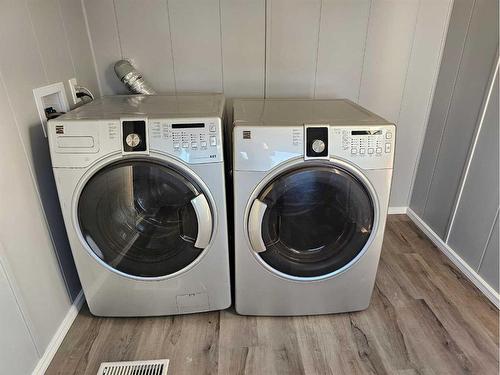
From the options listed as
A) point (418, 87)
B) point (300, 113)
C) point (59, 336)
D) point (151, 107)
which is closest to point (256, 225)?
point (300, 113)

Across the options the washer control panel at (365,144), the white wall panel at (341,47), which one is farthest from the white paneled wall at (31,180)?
the white wall panel at (341,47)

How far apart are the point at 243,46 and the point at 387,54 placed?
81cm

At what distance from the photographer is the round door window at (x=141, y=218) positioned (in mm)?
1216

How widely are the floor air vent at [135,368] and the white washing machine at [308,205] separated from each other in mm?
402

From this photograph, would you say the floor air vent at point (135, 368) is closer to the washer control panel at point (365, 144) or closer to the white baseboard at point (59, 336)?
the white baseboard at point (59, 336)

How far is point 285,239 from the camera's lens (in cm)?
134

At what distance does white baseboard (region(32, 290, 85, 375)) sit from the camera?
1269mm

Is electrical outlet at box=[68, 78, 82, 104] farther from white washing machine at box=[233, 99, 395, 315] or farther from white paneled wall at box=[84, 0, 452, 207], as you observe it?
white washing machine at box=[233, 99, 395, 315]

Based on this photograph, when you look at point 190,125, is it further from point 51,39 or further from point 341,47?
point 341,47

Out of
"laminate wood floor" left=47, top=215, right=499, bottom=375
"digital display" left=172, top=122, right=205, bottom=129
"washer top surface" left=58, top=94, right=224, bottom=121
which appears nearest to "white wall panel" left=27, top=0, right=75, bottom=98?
"washer top surface" left=58, top=94, right=224, bottom=121

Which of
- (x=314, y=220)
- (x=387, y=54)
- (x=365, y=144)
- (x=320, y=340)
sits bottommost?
(x=320, y=340)

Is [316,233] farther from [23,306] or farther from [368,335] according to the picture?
[23,306]

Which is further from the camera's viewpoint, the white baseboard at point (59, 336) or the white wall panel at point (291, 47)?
the white wall panel at point (291, 47)

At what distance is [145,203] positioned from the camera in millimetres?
1269
